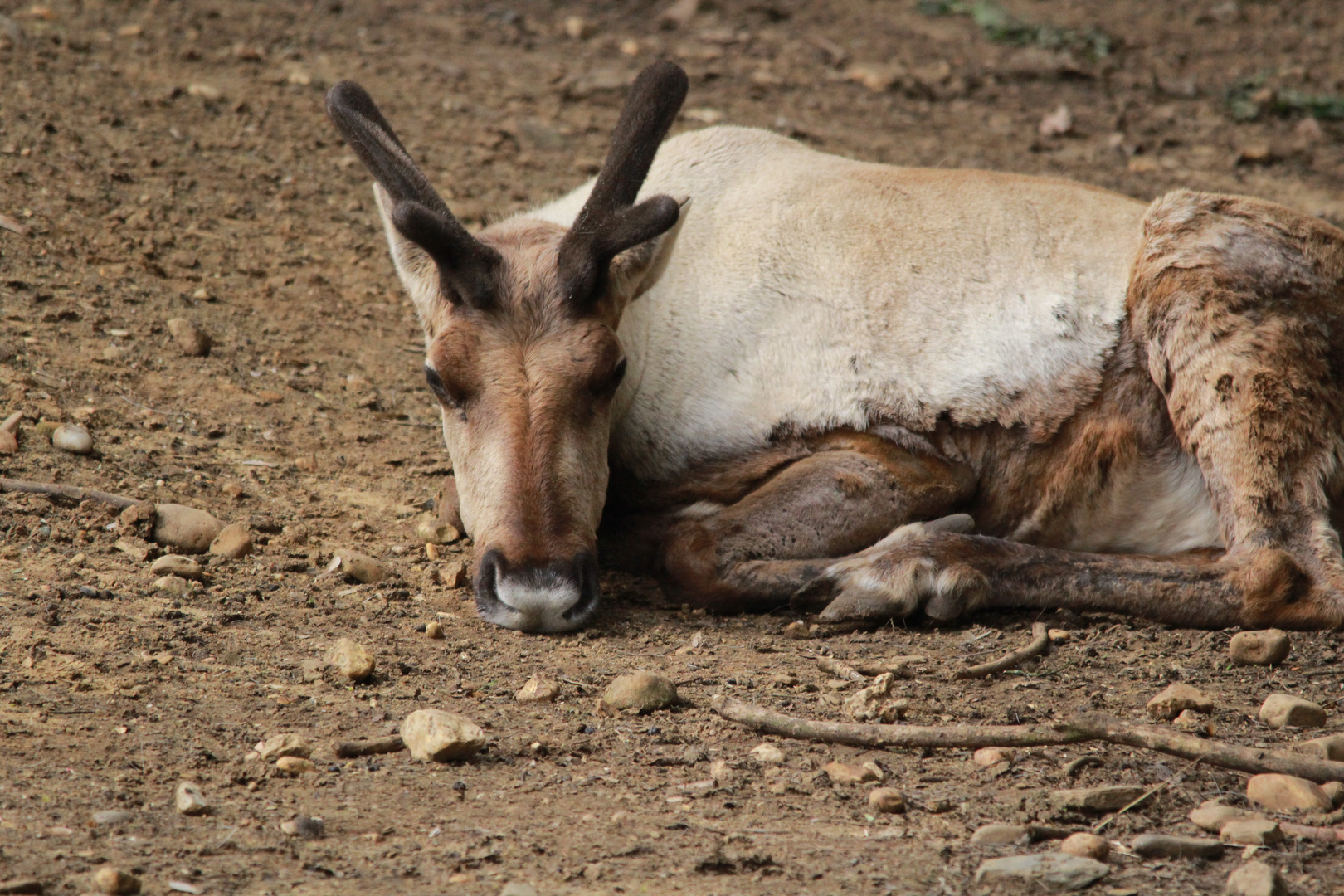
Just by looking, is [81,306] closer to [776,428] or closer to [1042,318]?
[776,428]

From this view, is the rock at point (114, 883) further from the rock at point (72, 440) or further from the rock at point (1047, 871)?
the rock at point (72, 440)

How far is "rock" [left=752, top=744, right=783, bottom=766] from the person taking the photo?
3.35 m

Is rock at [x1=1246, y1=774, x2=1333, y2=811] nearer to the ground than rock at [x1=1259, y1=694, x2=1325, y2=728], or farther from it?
farther from it

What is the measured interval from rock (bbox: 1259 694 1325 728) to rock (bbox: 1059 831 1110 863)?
1.07 m

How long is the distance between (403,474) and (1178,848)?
11.4 ft

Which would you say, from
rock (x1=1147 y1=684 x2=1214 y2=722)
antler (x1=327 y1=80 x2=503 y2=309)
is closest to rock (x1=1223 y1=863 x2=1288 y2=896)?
rock (x1=1147 y1=684 x2=1214 y2=722)

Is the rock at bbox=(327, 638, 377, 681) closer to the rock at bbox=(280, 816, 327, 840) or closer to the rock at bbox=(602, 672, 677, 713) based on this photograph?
the rock at bbox=(602, 672, 677, 713)

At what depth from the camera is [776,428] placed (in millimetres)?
4988

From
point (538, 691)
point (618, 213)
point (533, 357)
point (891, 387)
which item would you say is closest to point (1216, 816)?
point (538, 691)

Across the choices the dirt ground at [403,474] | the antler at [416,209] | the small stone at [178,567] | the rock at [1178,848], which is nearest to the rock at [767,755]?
the dirt ground at [403,474]

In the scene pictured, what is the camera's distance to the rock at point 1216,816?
9.83 feet

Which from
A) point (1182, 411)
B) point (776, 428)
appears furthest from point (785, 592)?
point (1182, 411)

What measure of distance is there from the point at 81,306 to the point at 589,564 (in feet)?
9.73

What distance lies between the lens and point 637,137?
4711 millimetres
